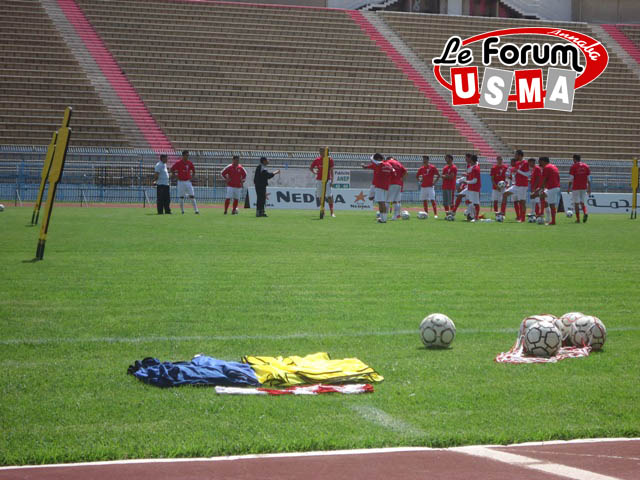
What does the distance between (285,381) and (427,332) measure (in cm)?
189

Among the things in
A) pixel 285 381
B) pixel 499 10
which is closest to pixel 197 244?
pixel 285 381

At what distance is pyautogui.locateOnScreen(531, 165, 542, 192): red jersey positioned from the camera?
26312 mm

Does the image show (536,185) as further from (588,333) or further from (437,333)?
(437,333)

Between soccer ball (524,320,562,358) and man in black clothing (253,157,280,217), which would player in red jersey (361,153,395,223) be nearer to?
man in black clothing (253,157,280,217)

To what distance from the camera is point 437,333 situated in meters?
7.25

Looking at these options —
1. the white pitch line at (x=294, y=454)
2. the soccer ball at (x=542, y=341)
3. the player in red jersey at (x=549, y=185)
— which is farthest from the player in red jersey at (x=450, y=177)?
the white pitch line at (x=294, y=454)

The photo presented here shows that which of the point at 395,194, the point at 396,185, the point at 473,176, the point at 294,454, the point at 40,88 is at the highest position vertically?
the point at 40,88

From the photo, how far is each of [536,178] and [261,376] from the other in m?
22.0

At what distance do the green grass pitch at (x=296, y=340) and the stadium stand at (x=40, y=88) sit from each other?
21.7 metres

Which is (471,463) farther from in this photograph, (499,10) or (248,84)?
(499,10)

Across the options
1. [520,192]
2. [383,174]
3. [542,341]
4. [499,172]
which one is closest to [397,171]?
[383,174]

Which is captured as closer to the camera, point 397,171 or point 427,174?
point 397,171

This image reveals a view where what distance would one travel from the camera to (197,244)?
16938mm

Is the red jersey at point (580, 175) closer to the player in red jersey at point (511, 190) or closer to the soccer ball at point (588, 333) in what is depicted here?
the player in red jersey at point (511, 190)
